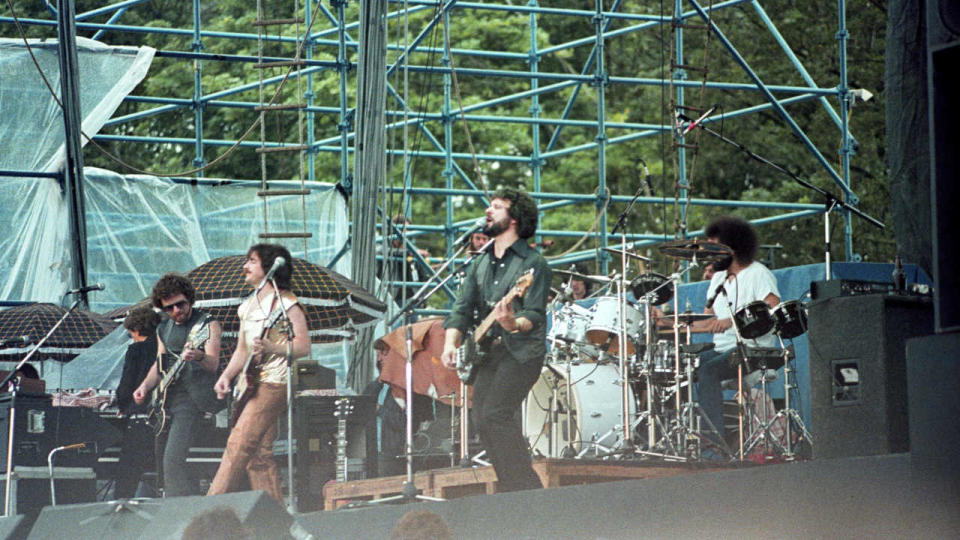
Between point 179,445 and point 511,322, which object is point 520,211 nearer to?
point 511,322

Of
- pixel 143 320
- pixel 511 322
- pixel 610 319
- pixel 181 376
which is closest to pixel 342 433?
pixel 143 320

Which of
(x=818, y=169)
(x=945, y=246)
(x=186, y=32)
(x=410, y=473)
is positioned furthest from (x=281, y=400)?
(x=818, y=169)

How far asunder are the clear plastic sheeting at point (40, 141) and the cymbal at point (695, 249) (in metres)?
7.83

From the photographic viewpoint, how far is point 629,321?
1229 cm

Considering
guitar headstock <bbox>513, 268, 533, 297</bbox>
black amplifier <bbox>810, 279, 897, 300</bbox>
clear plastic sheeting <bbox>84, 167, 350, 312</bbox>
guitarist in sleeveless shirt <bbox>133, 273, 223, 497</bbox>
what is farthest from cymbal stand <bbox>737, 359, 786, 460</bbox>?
clear plastic sheeting <bbox>84, 167, 350, 312</bbox>

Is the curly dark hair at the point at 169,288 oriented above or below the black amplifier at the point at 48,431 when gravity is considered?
above

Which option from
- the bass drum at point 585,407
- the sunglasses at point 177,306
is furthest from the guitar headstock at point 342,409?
the sunglasses at point 177,306

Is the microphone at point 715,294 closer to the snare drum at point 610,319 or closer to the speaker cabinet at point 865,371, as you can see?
the snare drum at point 610,319

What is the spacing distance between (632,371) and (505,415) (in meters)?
3.41

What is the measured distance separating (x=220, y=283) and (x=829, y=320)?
655 centimetres

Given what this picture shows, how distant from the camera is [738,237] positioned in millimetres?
12195

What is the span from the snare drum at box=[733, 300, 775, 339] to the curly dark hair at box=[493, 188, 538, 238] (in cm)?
263

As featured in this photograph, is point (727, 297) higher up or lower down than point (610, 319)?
higher up

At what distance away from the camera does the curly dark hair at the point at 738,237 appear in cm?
1209
